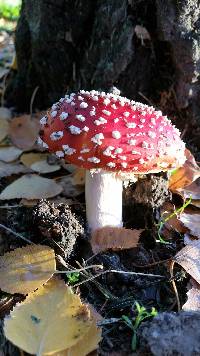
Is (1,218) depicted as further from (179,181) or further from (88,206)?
(179,181)

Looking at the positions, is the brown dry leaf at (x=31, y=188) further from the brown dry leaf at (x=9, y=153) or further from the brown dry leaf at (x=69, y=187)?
→ the brown dry leaf at (x=9, y=153)

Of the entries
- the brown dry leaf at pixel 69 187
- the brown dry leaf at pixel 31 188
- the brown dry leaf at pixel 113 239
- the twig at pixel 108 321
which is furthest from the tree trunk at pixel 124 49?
the twig at pixel 108 321

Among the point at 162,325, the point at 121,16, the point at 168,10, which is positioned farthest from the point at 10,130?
the point at 162,325

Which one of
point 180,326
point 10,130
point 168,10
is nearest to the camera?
point 180,326

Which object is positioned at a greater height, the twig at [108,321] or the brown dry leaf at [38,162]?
the brown dry leaf at [38,162]

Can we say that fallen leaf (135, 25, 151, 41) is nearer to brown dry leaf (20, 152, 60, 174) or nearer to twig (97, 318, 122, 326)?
brown dry leaf (20, 152, 60, 174)

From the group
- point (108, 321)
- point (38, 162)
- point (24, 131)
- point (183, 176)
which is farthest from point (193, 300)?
point (24, 131)

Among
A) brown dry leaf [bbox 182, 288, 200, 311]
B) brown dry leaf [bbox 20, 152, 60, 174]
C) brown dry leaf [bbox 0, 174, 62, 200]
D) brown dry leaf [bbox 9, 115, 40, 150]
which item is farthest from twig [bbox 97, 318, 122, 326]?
brown dry leaf [bbox 9, 115, 40, 150]
